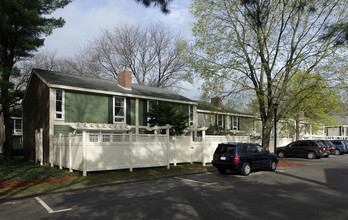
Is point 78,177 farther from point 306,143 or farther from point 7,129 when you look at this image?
point 306,143

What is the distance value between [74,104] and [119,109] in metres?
3.78

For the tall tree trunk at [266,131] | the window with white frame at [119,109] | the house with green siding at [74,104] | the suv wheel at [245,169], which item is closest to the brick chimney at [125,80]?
the house with green siding at [74,104]

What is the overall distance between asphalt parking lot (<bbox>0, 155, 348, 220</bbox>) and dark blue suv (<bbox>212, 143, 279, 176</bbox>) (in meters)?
1.83

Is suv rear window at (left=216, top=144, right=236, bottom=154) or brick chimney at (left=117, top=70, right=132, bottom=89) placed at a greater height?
brick chimney at (left=117, top=70, right=132, bottom=89)

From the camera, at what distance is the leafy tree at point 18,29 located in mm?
17234

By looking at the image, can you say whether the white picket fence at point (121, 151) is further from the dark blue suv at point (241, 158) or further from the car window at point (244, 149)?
the car window at point (244, 149)

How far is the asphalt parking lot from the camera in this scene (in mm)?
6847

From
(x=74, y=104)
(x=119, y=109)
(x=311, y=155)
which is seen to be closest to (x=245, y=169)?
(x=119, y=109)

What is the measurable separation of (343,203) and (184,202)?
14.6 ft

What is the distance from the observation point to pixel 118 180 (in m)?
12.2

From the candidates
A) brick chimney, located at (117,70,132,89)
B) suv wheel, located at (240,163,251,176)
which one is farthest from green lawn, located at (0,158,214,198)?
brick chimney, located at (117,70,132,89)

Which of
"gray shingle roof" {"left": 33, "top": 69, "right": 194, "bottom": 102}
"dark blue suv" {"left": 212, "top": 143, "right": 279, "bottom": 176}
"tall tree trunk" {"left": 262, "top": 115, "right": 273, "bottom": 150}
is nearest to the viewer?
"dark blue suv" {"left": 212, "top": 143, "right": 279, "bottom": 176}

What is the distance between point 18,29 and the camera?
19359 millimetres

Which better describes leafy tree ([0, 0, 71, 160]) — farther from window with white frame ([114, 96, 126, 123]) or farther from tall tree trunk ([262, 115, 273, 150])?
tall tree trunk ([262, 115, 273, 150])
